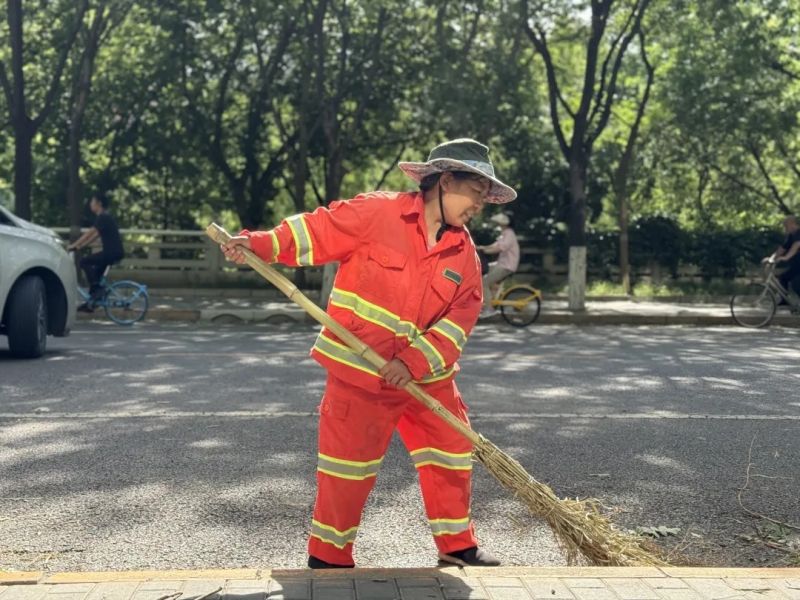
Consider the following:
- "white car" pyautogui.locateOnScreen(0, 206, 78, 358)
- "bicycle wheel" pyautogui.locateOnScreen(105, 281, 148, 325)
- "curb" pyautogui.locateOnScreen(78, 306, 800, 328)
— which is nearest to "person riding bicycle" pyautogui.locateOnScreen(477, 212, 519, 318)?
"curb" pyautogui.locateOnScreen(78, 306, 800, 328)

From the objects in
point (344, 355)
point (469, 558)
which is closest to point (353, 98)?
point (344, 355)

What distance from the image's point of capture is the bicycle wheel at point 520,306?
52.6 ft

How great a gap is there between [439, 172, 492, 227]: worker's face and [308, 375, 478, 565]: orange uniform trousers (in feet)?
2.09

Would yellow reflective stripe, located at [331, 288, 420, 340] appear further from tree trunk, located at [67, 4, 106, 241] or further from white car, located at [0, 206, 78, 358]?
tree trunk, located at [67, 4, 106, 241]

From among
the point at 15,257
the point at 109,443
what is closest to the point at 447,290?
the point at 109,443

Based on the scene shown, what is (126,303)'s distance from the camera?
1556cm

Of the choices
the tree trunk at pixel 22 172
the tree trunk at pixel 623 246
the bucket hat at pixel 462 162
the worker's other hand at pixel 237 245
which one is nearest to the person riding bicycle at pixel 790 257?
the tree trunk at pixel 623 246

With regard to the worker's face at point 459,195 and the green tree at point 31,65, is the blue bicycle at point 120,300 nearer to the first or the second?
the green tree at point 31,65

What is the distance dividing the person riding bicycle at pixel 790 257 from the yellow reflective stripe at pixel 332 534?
544 inches

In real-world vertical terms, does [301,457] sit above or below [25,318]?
below

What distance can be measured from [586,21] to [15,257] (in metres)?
16.5

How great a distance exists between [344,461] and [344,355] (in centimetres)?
37

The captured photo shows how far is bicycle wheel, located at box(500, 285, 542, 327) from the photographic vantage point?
52.6 ft

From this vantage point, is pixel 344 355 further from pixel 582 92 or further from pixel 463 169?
pixel 582 92
